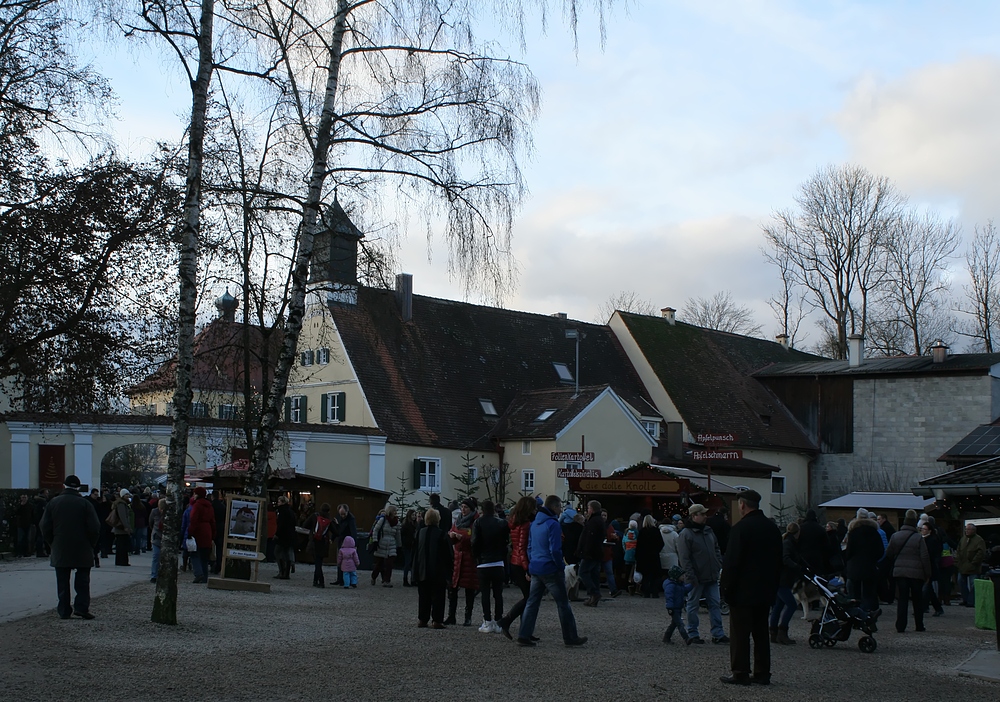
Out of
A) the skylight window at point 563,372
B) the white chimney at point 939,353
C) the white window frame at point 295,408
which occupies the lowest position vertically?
the white window frame at point 295,408

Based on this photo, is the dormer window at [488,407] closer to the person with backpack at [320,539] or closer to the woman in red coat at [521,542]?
the person with backpack at [320,539]

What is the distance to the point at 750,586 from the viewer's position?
10.7 m

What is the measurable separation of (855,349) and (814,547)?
3782 cm

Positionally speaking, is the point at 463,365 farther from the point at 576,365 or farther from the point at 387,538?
the point at 387,538

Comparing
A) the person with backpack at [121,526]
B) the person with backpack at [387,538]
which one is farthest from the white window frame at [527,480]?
the person with backpack at [121,526]

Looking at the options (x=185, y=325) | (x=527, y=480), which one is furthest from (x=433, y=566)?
(x=527, y=480)

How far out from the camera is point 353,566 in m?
23.2

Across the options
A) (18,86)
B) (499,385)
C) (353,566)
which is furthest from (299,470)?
(18,86)

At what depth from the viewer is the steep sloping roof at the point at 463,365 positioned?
42.9 meters

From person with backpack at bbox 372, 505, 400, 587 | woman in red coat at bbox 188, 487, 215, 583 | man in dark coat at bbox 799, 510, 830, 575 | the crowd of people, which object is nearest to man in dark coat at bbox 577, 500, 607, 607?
the crowd of people

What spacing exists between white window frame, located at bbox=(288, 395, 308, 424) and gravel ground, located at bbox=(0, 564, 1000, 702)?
29.2 metres

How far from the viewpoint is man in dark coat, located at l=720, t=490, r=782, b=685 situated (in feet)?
35.2

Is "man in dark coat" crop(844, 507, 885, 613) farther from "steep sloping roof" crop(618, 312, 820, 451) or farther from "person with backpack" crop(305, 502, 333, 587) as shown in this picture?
"steep sloping roof" crop(618, 312, 820, 451)

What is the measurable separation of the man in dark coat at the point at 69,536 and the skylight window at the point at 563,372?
37.6 meters
